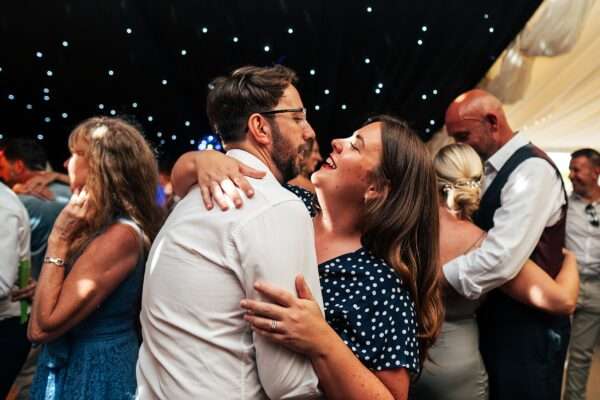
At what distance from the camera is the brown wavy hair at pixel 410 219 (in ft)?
3.73

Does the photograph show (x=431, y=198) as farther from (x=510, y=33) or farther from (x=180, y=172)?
(x=510, y=33)

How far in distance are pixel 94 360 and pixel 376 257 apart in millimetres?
803

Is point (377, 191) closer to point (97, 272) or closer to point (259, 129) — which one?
point (259, 129)

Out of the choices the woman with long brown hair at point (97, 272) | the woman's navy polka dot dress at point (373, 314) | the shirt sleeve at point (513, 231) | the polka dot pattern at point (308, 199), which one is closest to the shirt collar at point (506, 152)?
the shirt sleeve at point (513, 231)

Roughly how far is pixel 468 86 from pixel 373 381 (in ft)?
11.6

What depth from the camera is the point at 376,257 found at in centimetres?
113

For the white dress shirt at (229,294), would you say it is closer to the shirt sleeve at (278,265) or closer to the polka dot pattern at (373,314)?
the shirt sleeve at (278,265)

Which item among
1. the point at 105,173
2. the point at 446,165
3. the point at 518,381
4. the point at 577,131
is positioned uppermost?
the point at 105,173

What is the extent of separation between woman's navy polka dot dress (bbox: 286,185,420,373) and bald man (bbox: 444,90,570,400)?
2.36 ft

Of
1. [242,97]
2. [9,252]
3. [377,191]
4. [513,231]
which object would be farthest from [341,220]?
[9,252]

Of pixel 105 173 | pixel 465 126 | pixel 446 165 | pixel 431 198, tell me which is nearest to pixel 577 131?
pixel 465 126

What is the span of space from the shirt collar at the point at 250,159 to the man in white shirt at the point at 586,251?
117 inches

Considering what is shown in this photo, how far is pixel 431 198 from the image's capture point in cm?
118

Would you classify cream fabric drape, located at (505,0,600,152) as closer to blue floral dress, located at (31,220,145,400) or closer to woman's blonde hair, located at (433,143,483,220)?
woman's blonde hair, located at (433,143,483,220)
